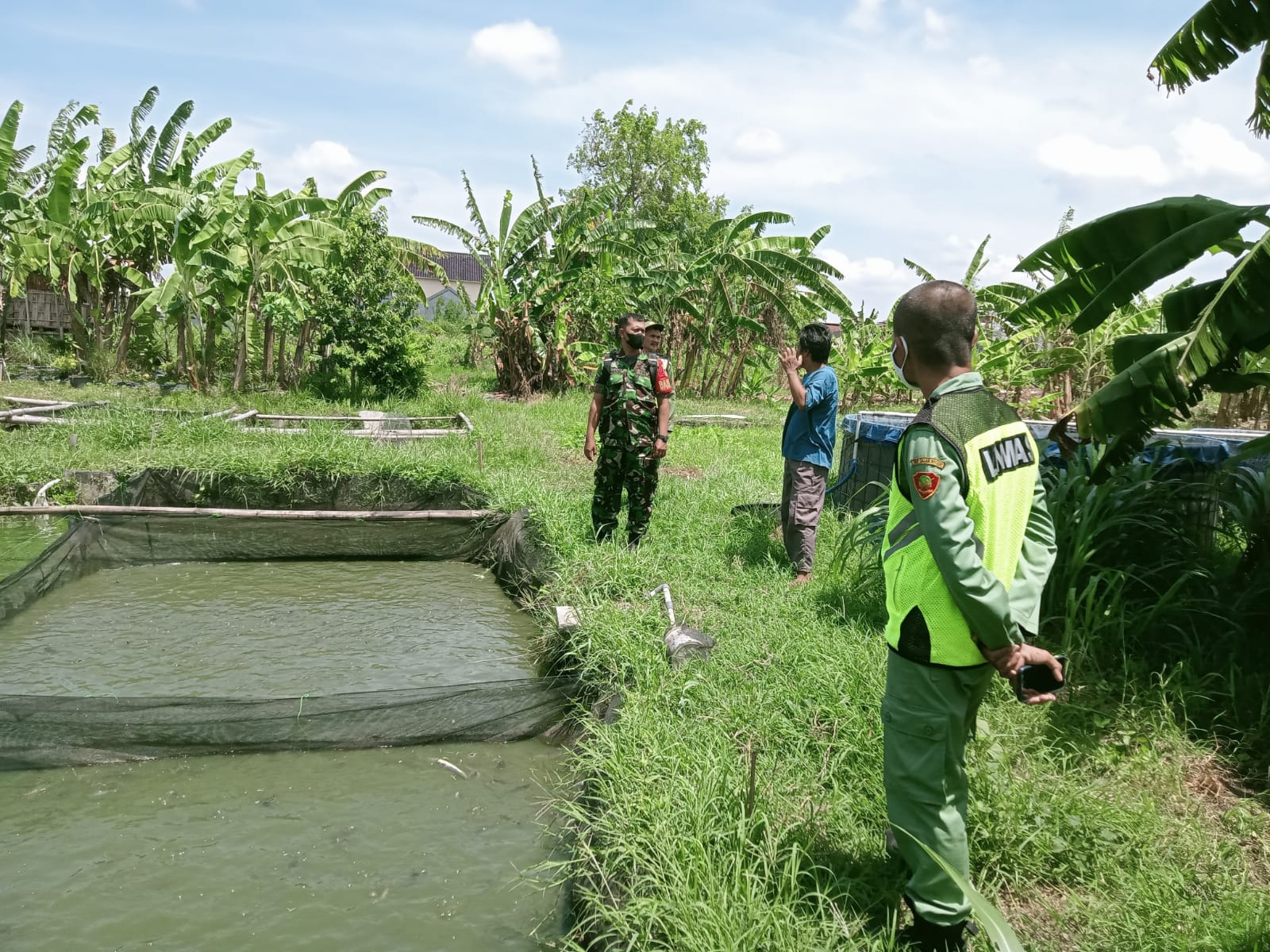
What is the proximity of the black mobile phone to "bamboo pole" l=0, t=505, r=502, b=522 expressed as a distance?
5.72m

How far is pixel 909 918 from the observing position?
2463mm

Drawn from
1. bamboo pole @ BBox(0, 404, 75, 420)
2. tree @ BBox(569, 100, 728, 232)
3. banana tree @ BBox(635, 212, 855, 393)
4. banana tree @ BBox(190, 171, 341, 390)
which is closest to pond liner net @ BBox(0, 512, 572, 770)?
bamboo pole @ BBox(0, 404, 75, 420)

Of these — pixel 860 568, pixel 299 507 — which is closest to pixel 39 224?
pixel 299 507

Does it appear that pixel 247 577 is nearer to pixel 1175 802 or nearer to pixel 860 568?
pixel 860 568

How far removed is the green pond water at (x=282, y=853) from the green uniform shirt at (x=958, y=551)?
1.94m

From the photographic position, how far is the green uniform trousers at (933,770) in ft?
6.76

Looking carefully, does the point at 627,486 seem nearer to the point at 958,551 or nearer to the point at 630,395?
the point at 630,395

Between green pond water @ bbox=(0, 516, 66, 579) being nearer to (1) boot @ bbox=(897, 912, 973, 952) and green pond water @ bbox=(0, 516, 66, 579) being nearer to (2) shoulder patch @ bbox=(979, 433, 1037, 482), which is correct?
(1) boot @ bbox=(897, 912, 973, 952)

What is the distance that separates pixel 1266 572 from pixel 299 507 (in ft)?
24.5

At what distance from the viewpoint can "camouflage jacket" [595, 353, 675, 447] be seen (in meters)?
5.68

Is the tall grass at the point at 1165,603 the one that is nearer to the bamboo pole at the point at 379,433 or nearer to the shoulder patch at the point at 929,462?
the shoulder patch at the point at 929,462

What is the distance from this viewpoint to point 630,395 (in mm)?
5672

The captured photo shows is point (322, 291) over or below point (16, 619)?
over

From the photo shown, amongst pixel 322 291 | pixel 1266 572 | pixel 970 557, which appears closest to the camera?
pixel 970 557
